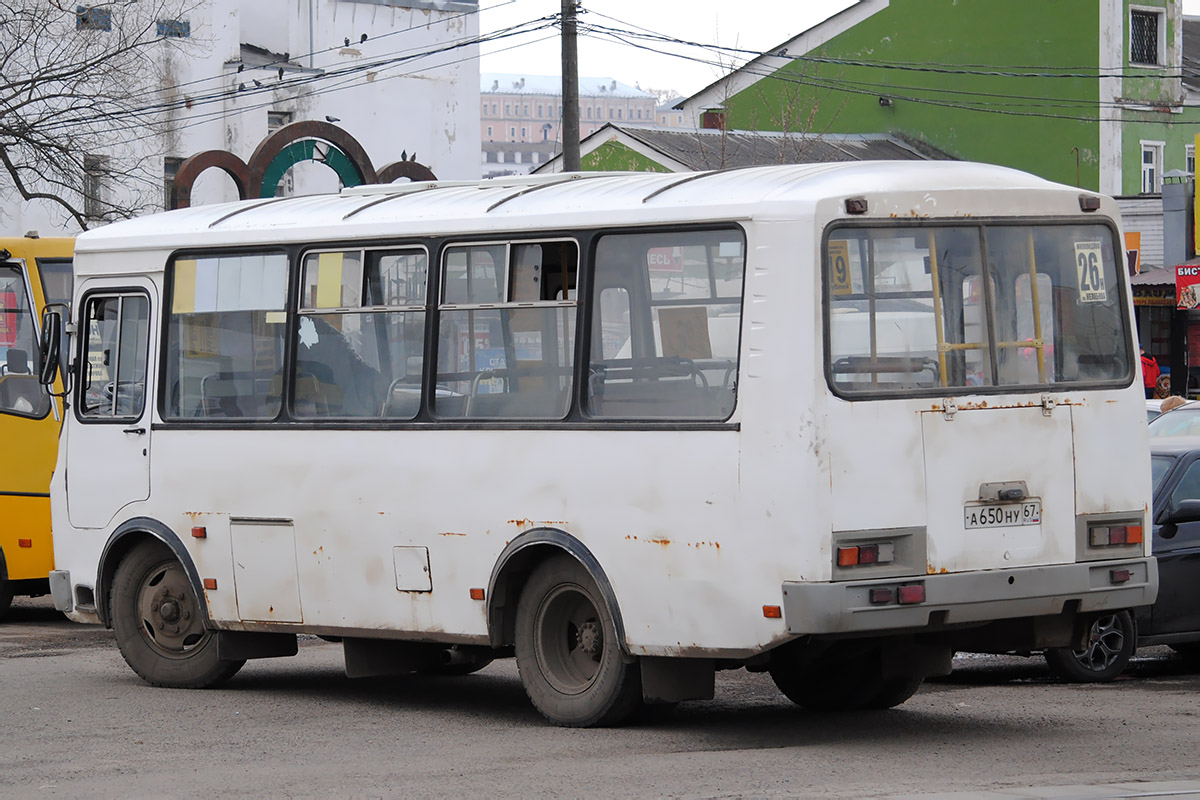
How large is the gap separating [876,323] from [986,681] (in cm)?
470

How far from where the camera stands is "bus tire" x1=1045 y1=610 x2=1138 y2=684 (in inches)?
475

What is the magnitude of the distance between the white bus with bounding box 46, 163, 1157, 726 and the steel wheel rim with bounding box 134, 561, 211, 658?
0.09 m

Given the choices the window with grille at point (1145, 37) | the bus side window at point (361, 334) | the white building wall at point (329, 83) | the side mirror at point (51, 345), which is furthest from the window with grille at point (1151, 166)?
the bus side window at point (361, 334)

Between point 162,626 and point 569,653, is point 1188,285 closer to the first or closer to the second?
point 162,626

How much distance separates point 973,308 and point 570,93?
48.7ft

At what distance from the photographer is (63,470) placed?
1198 cm

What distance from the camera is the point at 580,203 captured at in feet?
31.1

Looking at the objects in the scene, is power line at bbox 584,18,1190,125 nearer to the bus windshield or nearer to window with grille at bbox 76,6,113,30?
window with grille at bbox 76,6,113,30

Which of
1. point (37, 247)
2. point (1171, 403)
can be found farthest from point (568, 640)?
point (1171, 403)

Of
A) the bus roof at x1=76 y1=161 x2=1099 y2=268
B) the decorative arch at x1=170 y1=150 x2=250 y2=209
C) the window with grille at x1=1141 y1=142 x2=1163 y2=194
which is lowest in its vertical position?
the bus roof at x1=76 y1=161 x2=1099 y2=268

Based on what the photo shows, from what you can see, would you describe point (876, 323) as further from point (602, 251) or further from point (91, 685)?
point (91, 685)

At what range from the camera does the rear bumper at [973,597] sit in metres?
8.23

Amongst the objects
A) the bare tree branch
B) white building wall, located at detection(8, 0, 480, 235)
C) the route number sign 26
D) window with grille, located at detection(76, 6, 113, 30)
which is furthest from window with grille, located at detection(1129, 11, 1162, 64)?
the route number sign 26

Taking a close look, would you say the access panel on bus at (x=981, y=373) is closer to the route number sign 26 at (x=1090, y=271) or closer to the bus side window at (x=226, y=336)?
the route number sign 26 at (x=1090, y=271)
